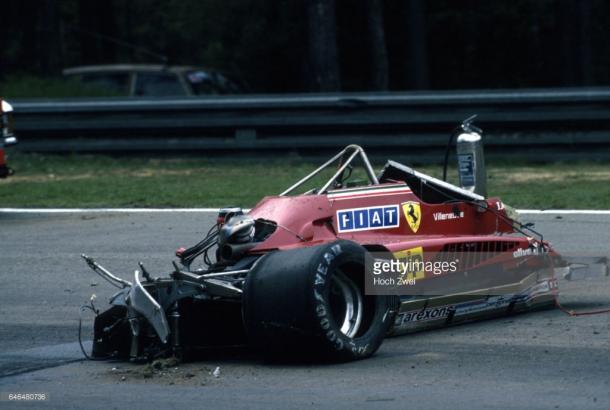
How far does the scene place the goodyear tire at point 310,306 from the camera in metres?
6.34

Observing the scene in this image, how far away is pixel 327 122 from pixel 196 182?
222 cm

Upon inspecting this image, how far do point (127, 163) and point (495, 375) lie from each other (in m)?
11.4

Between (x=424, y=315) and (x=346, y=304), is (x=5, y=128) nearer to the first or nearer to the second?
(x=424, y=315)

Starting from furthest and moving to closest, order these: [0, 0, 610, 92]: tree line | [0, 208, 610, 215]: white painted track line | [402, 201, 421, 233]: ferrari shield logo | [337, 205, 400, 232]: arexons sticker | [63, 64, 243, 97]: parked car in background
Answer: [0, 0, 610, 92]: tree line
[63, 64, 243, 97]: parked car in background
[0, 208, 610, 215]: white painted track line
[402, 201, 421, 233]: ferrari shield logo
[337, 205, 400, 232]: arexons sticker

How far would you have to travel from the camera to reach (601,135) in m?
15.9

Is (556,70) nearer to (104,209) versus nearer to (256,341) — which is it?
(104,209)

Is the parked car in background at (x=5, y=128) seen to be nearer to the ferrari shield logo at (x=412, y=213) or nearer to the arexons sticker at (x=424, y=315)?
the ferrari shield logo at (x=412, y=213)

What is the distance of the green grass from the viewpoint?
13391 mm

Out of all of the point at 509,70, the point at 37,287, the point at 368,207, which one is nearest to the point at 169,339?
the point at 368,207

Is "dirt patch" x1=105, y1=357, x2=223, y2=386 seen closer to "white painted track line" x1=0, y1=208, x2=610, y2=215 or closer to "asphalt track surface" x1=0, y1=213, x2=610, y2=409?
"asphalt track surface" x1=0, y1=213, x2=610, y2=409

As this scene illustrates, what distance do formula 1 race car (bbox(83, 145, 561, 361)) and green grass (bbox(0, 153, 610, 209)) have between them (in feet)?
15.5

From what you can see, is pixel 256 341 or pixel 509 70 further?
pixel 509 70

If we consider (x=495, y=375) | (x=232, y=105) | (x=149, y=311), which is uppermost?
(x=232, y=105)

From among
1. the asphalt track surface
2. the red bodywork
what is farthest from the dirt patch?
the red bodywork
